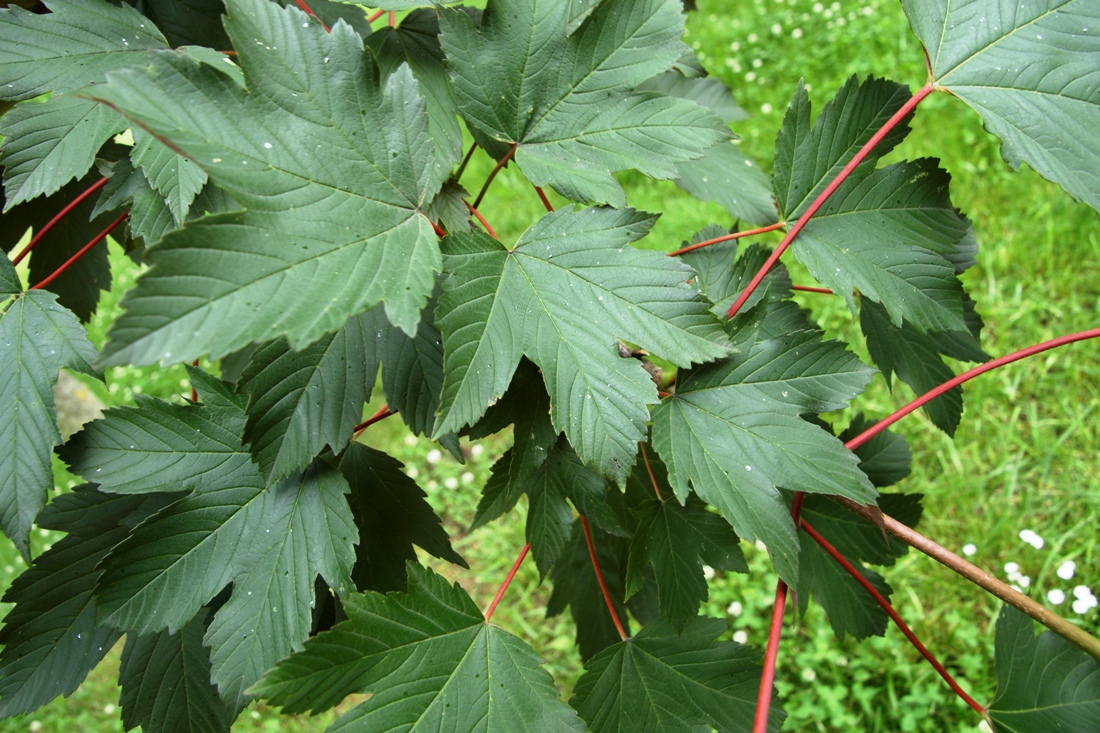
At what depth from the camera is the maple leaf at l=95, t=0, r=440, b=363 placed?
1.85 ft

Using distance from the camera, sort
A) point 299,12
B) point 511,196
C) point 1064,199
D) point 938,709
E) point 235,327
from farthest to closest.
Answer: point 511,196 < point 1064,199 < point 938,709 < point 299,12 < point 235,327

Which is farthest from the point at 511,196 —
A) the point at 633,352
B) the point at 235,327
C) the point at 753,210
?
the point at 235,327

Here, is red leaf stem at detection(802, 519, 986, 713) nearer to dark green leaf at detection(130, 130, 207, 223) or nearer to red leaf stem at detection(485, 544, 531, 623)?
red leaf stem at detection(485, 544, 531, 623)

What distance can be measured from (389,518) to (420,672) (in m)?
0.20

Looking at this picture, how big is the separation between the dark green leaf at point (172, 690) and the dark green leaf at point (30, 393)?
0.65ft

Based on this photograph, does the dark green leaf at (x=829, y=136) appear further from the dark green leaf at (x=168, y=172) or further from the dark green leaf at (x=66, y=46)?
the dark green leaf at (x=66, y=46)

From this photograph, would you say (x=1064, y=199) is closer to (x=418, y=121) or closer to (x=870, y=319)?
(x=870, y=319)

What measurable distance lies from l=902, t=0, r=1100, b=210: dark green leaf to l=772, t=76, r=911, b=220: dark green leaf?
7 cm

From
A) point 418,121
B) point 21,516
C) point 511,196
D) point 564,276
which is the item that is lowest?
point 511,196

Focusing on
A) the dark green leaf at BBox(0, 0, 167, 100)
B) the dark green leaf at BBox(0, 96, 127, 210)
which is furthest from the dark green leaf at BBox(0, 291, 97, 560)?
the dark green leaf at BBox(0, 0, 167, 100)

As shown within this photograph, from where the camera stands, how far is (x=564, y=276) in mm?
718

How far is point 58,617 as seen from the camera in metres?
0.86

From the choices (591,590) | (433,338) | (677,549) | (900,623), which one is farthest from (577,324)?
(591,590)

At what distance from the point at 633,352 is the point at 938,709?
5.38ft
